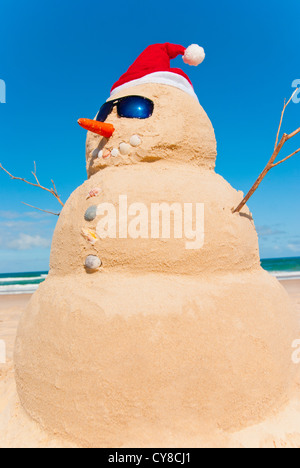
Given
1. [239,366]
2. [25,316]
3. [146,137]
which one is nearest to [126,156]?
[146,137]

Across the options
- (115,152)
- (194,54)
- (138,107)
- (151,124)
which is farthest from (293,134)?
(194,54)

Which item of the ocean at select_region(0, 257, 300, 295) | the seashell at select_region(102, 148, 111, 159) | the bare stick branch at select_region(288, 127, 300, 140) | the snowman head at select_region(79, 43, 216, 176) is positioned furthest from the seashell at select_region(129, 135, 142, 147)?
the ocean at select_region(0, 257, 300, 295)

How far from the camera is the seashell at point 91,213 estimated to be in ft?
8.68

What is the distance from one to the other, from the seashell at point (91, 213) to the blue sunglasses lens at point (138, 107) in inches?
39.9

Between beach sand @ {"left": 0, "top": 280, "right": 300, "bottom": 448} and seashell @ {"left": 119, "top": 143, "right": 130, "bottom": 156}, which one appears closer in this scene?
beach sand @ {"left": 0, "top": 280, "right": 300, "bottom": 448}

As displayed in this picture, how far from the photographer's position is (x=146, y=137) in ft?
9.61

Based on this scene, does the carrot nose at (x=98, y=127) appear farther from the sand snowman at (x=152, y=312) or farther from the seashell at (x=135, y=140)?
the seashell at (x=135, y=140)

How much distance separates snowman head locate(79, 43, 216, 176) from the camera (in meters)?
2.95

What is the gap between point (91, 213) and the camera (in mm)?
2654

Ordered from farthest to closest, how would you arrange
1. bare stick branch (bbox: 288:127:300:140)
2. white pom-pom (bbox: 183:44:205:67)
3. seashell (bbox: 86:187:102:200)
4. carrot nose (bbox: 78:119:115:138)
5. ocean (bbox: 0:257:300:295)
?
ocean (bbox: 0:257:300:295), white pom-pom (bbox: 183:44:205:67), carrot nose (bbox: 78:119:115:138), seashell (bbox: 86:187:102:200), bare stick branch (bbox: 288:127:300:140)

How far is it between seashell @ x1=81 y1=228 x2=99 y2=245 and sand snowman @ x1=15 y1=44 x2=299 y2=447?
0.03 feet

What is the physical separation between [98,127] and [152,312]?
5.75ft

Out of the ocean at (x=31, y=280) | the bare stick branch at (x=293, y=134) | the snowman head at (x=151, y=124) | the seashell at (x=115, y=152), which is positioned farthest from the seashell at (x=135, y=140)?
the ocean at (x=31, y=280)

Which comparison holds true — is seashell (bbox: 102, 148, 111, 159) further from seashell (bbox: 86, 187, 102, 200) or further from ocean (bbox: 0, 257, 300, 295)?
ocean (bbox: 0, 257, 300, 295)
